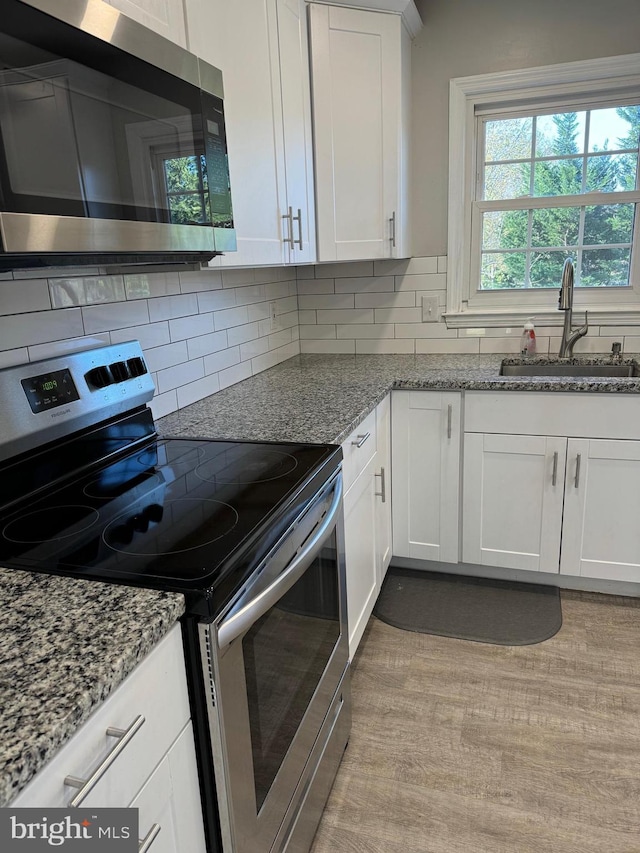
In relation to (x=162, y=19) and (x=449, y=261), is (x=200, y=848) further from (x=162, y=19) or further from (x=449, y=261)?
(x=449, y=261)

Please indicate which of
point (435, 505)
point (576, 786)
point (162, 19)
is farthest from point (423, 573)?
point (162, 19)

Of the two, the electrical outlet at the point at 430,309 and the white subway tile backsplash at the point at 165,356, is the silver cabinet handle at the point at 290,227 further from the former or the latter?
the electrical outlet at the point at 430,309

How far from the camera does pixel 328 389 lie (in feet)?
7.24

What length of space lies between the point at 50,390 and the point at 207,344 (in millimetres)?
863

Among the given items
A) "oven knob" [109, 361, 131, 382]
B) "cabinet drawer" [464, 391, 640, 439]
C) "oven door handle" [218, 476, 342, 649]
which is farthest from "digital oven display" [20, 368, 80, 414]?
"cabinet drawer" [464, 391, 640, 439]

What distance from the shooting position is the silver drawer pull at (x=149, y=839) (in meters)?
0.79

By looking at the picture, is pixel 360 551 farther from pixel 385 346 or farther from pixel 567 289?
pixel 567 289

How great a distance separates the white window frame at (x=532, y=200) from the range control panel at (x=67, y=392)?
5.69 ft

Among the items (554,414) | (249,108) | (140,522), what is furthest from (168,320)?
(554,414)

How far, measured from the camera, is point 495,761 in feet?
5.53

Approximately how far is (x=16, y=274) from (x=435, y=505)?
1.78 m

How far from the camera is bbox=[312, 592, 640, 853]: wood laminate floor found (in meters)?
1.48

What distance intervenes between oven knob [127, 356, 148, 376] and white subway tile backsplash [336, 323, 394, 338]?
4.95ft

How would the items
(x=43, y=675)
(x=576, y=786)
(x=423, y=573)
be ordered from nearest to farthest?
(x=43, y=675) → (x=576, y=786) → (x=423, y=573)
